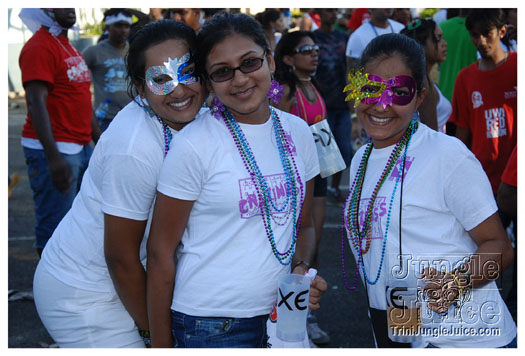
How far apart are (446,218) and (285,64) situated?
10.1 feet

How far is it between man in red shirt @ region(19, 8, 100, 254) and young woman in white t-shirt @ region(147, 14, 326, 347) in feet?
8.06

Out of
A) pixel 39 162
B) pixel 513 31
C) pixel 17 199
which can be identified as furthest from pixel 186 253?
pixel 17 199

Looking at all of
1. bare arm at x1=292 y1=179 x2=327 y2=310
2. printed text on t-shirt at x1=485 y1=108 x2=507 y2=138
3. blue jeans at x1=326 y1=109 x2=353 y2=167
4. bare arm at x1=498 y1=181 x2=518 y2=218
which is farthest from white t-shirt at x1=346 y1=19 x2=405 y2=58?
bare arm at x1=292 y1=179 x2=327 y2=310

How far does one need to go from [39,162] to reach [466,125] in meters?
3.43

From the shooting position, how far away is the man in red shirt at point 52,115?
439cm

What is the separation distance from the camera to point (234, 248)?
2195mm

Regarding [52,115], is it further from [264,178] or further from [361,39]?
[361,39]

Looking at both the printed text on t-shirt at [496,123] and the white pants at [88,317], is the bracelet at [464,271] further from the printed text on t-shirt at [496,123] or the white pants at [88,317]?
the printed text on t-shirt at [496,123]

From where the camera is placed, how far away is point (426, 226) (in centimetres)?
219

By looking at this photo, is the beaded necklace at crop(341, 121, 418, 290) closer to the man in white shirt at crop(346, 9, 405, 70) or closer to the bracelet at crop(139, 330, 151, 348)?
the bracelet at crop(139, 330, 151, 348)

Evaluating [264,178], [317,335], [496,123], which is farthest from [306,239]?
[496,123]

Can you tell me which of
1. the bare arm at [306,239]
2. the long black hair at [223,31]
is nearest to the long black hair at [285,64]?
the bare arm at [306,239]

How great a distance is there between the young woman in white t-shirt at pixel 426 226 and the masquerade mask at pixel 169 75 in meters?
0.75

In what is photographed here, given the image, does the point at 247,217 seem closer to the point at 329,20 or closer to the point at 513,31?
the point at 513,31
